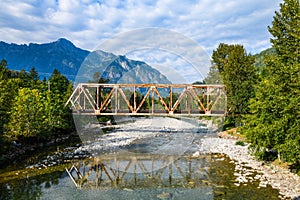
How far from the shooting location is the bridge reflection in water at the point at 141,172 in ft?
48.8

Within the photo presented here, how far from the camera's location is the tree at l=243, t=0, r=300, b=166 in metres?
13.2

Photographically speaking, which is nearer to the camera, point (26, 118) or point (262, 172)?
point (262, 172)

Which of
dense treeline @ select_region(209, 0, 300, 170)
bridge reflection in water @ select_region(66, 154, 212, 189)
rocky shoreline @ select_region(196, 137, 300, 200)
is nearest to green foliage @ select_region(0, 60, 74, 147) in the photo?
bridge reflection in water @ select_region(66, 154, 212, 189)

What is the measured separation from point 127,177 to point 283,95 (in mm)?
10193

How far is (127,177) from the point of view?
16156 millimetres

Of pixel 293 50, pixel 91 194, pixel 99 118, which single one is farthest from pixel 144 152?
pixel 99 118

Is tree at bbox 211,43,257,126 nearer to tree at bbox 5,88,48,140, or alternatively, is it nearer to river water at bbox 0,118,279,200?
river water at bbox 0,118,279,200

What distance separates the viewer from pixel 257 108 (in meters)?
17.1

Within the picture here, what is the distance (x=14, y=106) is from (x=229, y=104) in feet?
71.6

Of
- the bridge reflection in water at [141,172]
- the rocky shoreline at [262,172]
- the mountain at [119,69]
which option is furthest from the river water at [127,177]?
the mountain at [119,69]

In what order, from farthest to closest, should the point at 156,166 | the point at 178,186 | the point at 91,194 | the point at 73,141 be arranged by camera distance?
the point at 73,141, the point at 156,166, the point at 178,186, the point at 91,194

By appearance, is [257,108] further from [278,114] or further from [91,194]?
[91,194]

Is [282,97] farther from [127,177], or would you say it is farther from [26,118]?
[26,118]

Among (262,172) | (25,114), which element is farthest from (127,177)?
(25,114)
